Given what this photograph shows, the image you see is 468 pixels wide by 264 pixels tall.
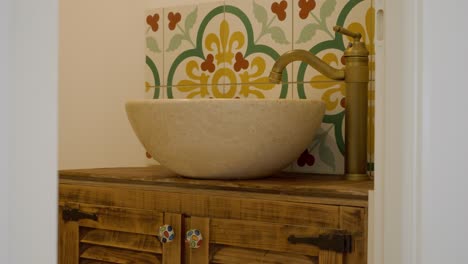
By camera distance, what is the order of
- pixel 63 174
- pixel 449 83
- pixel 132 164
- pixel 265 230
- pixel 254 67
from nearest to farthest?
pixel 449 83 < pixel 265 230 < pixel 63 174 < pixel 254 67 < pixel 132 164

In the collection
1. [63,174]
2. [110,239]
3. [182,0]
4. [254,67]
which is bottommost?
[110,239]

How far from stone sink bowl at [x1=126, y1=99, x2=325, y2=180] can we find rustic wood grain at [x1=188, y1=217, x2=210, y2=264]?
0.36ft

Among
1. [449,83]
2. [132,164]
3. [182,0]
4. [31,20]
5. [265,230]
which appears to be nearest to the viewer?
[31,20]

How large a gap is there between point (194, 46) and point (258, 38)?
0.75ft

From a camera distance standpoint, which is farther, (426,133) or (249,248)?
(249,248)

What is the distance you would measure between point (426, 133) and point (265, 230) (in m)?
0.47

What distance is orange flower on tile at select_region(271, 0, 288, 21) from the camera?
1.73m

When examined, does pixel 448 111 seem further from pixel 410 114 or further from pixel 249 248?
pixel 249 248

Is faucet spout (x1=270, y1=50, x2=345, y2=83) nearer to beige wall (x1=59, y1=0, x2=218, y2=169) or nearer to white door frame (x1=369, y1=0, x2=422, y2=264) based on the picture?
white door frame (x1=369, y1=0, x2=422, y2=264)

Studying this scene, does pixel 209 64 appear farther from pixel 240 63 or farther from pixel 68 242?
pixel 68 242

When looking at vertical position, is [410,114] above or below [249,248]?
above

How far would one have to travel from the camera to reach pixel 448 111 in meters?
0.89

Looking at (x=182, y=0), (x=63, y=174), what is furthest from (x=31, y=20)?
(x=182, y=0)

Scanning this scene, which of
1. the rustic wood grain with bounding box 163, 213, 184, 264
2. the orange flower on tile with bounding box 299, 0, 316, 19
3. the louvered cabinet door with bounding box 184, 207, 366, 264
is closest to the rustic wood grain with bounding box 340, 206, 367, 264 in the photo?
the louvered cabinet door with bounding box 184, 207, 366, 264
